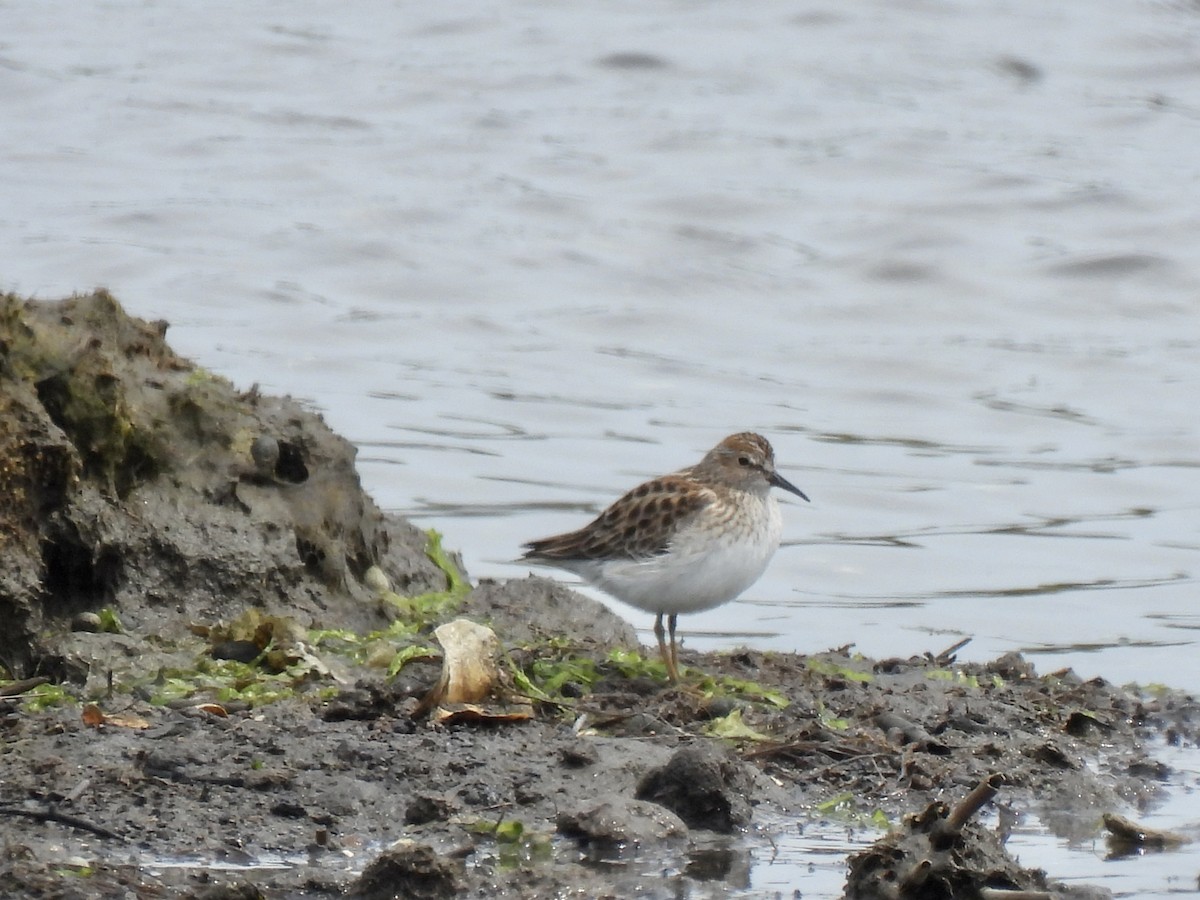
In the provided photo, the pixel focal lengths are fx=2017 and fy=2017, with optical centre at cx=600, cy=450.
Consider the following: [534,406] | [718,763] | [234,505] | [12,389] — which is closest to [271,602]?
[234,505]

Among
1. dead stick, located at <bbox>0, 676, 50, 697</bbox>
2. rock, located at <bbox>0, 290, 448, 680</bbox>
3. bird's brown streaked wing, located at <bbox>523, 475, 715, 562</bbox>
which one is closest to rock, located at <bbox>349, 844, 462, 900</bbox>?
dead stick, located at <bbox>0, 676, 50, 697</bbox>

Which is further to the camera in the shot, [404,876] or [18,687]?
[18,687]

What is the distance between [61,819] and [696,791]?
6.08 feet

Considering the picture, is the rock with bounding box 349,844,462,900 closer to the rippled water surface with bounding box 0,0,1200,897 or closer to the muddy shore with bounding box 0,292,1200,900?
the muddy shore with bounding box 0,292,1200,900

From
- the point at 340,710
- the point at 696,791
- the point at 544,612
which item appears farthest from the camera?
the point at 544,612

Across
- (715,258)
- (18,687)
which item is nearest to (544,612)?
(18,687)

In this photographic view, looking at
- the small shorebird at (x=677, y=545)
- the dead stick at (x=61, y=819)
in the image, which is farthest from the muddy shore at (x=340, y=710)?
the small shorebird at (x=677, y=545)

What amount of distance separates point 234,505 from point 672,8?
2073 centimetres

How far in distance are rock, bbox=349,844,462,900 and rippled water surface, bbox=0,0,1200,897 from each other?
5073 mm

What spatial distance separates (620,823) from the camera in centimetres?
586

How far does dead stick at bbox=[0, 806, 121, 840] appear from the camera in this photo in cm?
539

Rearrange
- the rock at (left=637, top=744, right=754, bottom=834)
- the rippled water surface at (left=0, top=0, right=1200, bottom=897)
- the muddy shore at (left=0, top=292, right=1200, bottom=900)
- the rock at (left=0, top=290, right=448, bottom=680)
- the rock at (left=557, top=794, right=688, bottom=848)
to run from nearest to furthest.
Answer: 1. the muddy shore at (left=0, top=292, right=1200, bottom=900)
2. the rock at (left=557, top=794, right=688, bottom=848)
3. the rock at (left=637, top=744, right=754, bottom=834)
4. the rock at (left=0, top=290, right=448, bottom=680)
5. the rippled water surface at (left=0, top=0, right=1200, bottom=897)

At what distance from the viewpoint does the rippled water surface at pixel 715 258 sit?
42.3 feet

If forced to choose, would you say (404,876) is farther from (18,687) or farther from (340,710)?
(18,687)
